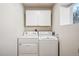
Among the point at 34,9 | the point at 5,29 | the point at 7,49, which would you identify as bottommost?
the point at 7,49

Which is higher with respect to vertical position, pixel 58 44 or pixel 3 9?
pixel 3 9

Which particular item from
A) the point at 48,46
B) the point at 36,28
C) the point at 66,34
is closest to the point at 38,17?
the point at 36,28

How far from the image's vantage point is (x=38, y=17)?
3309 millimetres

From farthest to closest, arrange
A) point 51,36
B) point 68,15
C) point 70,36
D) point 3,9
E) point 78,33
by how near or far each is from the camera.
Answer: point 51,36
point 68,15
point 3,9
point 70,36
point 78,33

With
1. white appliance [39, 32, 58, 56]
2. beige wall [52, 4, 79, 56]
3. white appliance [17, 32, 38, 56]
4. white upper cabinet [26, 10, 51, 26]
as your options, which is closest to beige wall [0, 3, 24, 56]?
white appliance [17, 32, 38, 56]

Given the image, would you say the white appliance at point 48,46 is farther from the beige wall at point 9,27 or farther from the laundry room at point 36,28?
the beige wall at point 9,27

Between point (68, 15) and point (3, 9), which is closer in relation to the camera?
point (3, 9)

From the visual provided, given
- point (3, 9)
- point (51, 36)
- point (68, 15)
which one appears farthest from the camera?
point (51, 36)

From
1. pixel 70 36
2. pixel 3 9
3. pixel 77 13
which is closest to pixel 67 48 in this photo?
pixel 70 36

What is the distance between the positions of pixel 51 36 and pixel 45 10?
759mm

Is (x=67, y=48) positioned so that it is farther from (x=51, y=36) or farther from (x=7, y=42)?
(x=7, y=42)

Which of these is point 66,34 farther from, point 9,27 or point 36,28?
point 9,27

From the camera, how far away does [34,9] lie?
3.19 m

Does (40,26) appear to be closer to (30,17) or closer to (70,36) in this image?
(30,17)
